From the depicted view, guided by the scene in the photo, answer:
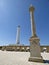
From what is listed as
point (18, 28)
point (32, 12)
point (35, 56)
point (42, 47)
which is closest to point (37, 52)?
point (35, 56)

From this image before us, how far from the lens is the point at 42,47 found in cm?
2295

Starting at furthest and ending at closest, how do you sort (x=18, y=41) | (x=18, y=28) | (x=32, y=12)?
(x=18, y=28)
(x=18, y=41)
(x=32, y=12)

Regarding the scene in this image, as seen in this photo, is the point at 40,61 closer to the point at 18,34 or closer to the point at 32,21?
the point at 32,21

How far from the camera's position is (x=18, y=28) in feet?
124

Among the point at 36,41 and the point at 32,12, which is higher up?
the point at 32,12

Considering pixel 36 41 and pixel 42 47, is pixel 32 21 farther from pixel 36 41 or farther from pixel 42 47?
pixel 42 47

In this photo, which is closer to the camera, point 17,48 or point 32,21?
point 32,21

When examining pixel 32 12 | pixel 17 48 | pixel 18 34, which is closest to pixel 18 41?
pixel 18 34

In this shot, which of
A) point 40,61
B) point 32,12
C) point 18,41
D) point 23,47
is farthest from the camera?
point 18,41

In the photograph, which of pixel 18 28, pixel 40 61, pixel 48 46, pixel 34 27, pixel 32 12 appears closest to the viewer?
pixel 40 61

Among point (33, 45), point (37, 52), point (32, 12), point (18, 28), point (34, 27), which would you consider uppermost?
point (18, 28)

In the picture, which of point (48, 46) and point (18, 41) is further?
point (18, 41)

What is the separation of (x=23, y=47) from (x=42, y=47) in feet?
16.7

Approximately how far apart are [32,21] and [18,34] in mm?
26139
